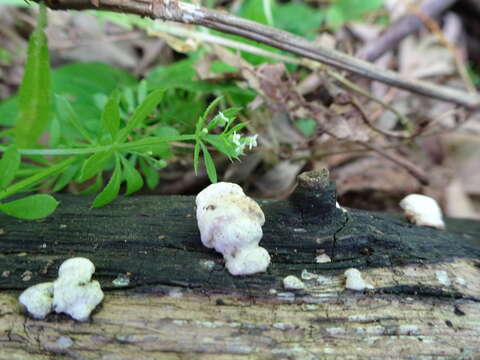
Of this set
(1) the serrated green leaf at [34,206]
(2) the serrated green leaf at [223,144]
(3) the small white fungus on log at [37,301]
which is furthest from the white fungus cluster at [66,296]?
(2) the serrated green leaf at [223,144]

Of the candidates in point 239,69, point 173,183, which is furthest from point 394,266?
point 173,183


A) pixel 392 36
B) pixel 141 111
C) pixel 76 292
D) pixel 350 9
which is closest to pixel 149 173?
pixel 141 111

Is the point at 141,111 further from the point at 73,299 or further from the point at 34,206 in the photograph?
the point at 73,299

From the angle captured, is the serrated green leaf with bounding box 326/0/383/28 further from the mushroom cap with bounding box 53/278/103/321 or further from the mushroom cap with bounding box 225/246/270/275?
the mushroom cap with bounding box 53/278/103/321

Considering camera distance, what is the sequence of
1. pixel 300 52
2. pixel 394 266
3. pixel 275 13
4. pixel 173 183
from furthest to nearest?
pixel 275 13 < pixel 173 183 < pixel 300 52 < pixel 394 266

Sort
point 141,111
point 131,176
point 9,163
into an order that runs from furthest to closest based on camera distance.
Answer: point 131,176
point 141,111
point 9,163

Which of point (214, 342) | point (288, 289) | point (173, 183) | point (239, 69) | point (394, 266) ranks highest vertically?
point (239, 69)

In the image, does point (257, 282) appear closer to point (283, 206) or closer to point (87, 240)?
point (283, 206)
